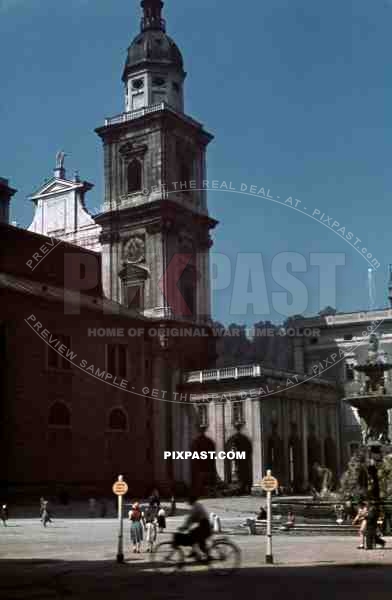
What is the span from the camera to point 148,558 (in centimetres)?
1950

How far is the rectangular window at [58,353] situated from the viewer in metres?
46.7

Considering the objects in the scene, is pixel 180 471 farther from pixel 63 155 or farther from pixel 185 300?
pixel 63 155

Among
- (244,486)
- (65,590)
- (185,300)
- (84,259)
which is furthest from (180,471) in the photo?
(65,590)

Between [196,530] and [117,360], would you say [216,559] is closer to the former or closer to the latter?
[196,530]

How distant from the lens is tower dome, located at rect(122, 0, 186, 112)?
6047 centimetres

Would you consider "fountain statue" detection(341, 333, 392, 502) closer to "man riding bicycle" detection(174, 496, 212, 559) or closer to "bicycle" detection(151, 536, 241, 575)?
"bicycle" detection(151, 536, 241, 575)

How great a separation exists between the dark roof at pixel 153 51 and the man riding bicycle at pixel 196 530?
49.9 metres

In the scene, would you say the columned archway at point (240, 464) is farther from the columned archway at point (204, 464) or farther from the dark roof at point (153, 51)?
the dark roof at point (153, 51)

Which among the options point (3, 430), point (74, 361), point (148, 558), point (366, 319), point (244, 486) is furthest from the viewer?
point (366, 319)

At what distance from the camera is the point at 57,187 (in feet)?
210

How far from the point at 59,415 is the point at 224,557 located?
33.1 meters

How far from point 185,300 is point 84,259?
24.3 ft

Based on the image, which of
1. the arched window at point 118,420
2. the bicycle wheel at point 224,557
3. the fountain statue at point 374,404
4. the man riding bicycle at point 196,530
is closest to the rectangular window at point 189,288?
the arched window at point 118,420

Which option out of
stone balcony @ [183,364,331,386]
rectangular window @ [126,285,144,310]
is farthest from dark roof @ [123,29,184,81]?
stone balcony @ [183,364,331,386]
